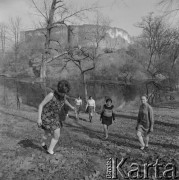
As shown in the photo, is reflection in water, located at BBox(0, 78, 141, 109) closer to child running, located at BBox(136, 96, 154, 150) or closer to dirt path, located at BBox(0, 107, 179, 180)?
dirt path, located at BBox(0, 107, 179, 180)

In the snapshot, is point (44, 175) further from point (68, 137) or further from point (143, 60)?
point (143, 60)

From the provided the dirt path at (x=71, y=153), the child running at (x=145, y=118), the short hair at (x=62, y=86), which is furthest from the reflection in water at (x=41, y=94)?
the short hair at (x=62, y=86)

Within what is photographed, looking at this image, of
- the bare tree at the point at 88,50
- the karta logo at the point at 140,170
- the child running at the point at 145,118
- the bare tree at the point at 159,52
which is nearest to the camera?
the karta logo at the point at 140,170

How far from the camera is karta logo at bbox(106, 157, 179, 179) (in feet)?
13.6

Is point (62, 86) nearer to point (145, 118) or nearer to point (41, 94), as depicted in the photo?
point (145, 118)

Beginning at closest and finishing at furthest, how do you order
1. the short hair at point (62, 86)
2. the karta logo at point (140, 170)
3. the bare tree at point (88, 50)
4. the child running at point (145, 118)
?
the karta logo at point (140, 170) < the short hair at point (62, 86) < the child running at point (145, 118) < the bare tree at point (88, 50)

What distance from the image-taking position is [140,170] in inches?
173

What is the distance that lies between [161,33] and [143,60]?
7.75m

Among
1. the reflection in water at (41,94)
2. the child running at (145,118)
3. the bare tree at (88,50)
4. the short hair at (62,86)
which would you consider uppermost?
the bare tree at (88,50)

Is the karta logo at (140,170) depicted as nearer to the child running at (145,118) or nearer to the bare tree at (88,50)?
the child running at (145,118)

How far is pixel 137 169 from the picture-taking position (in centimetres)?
443

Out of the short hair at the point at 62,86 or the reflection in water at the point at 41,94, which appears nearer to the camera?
the short hair at the point at 62,86

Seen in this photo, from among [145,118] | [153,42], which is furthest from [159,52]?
[145,118]

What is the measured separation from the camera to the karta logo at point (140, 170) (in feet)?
13.6
